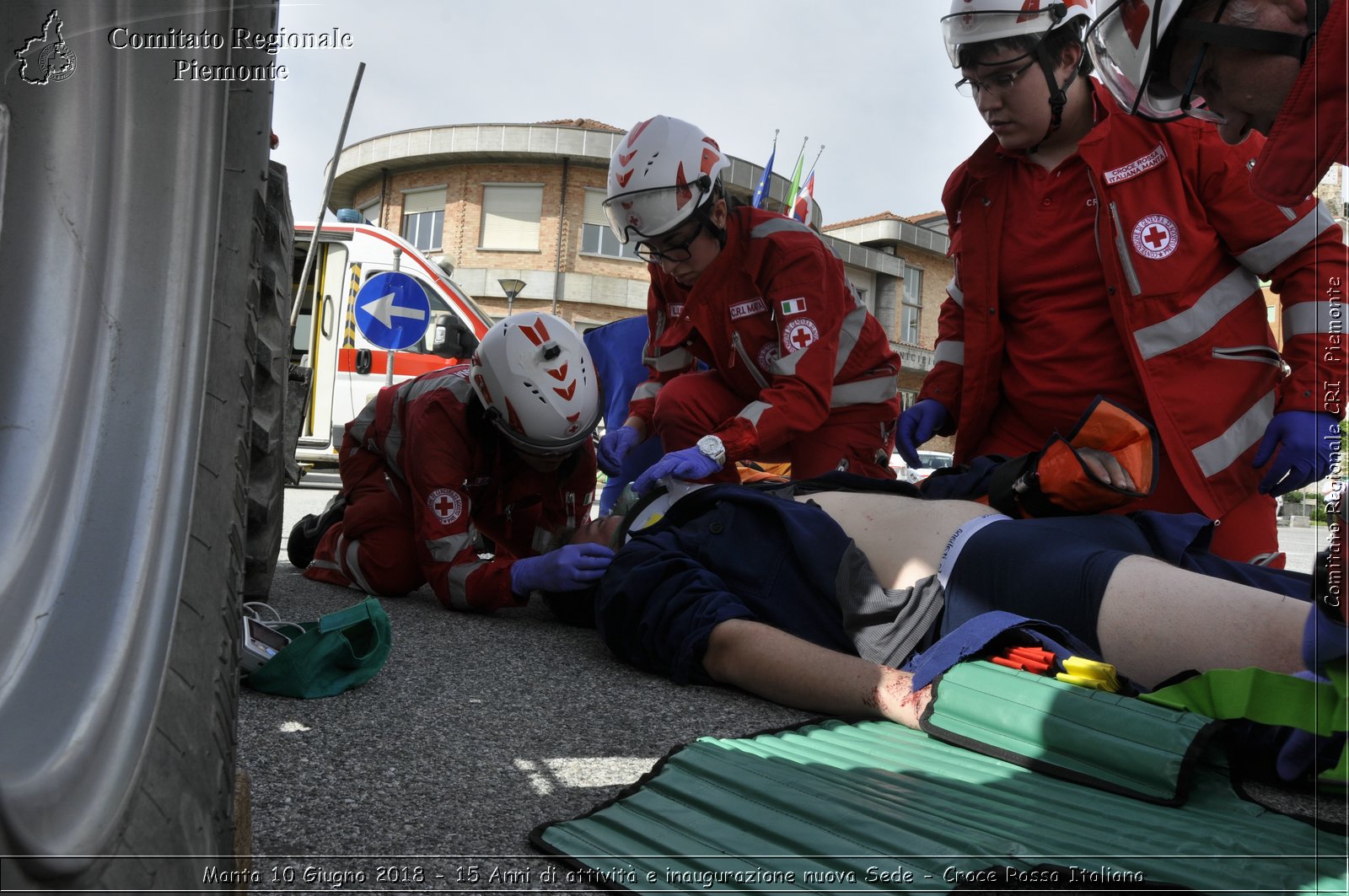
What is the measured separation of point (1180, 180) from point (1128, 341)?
0.44 metres

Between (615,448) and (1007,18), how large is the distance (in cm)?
187

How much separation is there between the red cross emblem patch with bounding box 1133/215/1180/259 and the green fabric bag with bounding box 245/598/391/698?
2.00m

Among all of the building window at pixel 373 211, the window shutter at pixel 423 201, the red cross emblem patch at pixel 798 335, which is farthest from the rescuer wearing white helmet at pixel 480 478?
the building window at pixel 373 211

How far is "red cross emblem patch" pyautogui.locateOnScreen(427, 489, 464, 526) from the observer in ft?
9.50

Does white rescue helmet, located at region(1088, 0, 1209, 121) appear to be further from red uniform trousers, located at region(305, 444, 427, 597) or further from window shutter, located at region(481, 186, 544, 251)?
window shutter, located at region(481, 186, 544, 251)

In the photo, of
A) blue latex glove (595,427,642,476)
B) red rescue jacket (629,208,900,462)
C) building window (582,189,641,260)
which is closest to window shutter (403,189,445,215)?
building window (582,189,641,260)

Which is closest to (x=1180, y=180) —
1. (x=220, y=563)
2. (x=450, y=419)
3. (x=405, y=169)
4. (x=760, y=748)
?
(x=760, y=748)

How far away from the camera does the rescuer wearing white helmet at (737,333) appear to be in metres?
3.21

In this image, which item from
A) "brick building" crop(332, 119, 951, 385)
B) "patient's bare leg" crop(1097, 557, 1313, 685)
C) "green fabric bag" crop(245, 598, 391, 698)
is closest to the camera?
"patient's bare leg" crop(1097, 557, 1313, 685)

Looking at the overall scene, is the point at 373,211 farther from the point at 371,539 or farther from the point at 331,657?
the point at 331,657

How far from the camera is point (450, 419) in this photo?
3045 millimetres

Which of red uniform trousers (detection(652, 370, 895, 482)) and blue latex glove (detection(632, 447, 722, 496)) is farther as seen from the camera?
red uniform trousers (detection(652, 370, 895, 482))

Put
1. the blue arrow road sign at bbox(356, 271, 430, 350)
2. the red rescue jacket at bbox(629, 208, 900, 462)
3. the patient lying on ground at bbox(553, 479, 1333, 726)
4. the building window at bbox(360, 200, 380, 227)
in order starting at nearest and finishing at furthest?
the patient lying on ground at bbox(553, 479, 1333, 726) < the red rescue jacket at bbox(629, 208, 900, 462) < the blue arrow road sign at bbox(356, 271, 430, 350) < the building window at bbox(360, 200, 380, 227)

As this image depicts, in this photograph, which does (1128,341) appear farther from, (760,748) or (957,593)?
(760,748)
